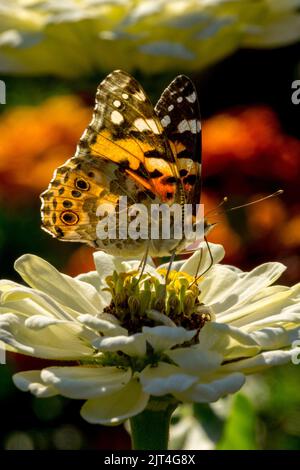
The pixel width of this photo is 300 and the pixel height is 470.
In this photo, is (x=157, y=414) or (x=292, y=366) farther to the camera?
(x=292, y=366)

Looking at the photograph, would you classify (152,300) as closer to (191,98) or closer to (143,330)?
(143,330)

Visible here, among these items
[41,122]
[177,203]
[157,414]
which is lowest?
[157,414]

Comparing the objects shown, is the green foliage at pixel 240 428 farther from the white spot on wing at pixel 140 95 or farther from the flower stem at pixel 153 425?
the white spot on wing at pixel 140 95

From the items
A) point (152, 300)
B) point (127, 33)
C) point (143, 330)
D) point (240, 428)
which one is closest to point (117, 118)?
point (152, 300)

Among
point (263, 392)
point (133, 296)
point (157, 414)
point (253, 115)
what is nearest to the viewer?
point (157, 414)

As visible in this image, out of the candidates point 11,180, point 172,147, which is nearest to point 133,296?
point 172,147

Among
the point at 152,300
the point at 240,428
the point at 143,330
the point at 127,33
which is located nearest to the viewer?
the point at 143,330

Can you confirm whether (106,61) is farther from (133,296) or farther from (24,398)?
(133,296)
